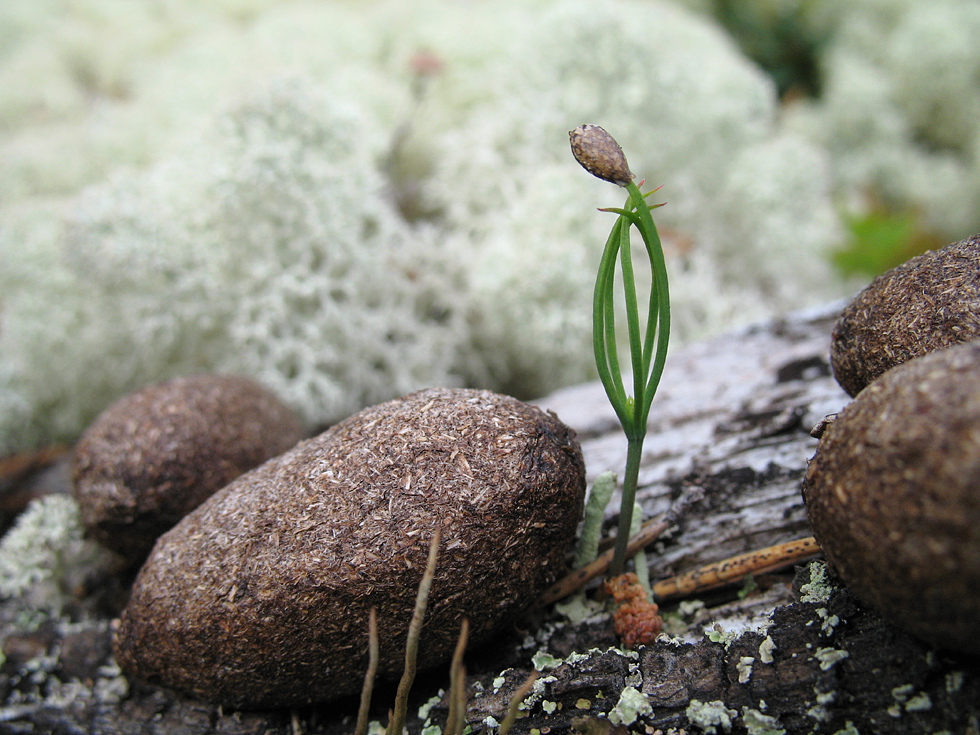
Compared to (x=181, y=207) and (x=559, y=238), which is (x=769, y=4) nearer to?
(x=559, y=238)

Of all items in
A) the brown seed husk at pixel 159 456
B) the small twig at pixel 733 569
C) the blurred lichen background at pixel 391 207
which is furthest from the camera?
the blurred lichen background at pixel 391 207

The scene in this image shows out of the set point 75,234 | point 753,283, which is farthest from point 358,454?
point 753,283

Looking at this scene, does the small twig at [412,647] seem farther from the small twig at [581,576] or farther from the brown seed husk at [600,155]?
the brown seed husk at [600,155]

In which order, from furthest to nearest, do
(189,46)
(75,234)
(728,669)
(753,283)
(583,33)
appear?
(189,46)
(753,283)
(583,33)
(75,234)
(728,669)

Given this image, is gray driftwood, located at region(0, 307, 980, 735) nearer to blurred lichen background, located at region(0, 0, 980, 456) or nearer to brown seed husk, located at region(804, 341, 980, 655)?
brown seed husk, located at region(804, 341, 980, 655)

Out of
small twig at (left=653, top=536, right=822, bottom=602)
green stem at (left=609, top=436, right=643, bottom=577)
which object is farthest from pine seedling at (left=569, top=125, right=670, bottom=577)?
small twig at (left=653, top=536, right=822, bottom=602)

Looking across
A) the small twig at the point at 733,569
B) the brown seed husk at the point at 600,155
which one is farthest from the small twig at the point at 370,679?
the brown seed husk at the point at 600,155
